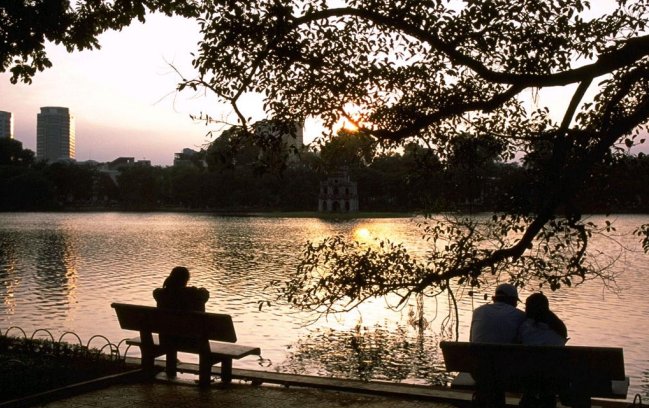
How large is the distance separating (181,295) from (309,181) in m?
149

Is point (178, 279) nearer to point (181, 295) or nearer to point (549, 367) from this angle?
point (181, 295)

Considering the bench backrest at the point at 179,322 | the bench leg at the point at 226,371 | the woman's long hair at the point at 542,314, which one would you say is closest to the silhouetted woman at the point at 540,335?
the woman's long hair at the point at 542,314

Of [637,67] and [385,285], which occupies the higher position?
[637,67]

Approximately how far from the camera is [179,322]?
8914 mm

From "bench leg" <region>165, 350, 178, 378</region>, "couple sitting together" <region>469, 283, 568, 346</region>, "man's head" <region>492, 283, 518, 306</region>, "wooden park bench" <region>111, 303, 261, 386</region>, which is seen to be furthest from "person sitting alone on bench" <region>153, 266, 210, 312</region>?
"man's head" <region>492, 283, 518, 306</region>

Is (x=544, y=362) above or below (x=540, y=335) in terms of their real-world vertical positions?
below

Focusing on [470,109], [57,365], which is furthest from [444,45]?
[57,365]

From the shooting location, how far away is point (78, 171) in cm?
17925

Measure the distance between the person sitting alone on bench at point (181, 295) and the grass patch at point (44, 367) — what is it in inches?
54.0

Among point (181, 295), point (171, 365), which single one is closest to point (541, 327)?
point (181, 295)

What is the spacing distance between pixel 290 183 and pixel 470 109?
147321 mm

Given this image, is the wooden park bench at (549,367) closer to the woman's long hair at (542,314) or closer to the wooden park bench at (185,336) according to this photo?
the woman's long hair at (542,314)

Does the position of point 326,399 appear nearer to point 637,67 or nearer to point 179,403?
point 179,403

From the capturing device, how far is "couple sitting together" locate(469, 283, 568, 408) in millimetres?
6906
